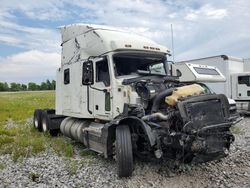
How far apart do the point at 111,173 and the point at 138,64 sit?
106 inches

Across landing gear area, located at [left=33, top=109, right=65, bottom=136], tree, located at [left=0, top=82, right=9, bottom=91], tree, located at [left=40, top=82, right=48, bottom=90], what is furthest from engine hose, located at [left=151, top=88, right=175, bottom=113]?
tree, located at [left=0, top=82, right=9, bottom=91]

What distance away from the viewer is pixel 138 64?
7375 mm

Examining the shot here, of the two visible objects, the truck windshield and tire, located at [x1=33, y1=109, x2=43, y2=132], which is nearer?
the truck windshield

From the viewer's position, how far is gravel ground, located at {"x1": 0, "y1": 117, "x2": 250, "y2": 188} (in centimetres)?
559

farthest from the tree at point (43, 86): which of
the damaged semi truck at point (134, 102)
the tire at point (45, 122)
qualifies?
the damaged semi truck at point (134, 102)

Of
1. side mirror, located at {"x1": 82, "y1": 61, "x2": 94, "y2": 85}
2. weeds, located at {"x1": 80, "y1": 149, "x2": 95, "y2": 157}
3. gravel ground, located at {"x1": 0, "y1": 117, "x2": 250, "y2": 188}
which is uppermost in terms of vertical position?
side mirror, located at {"x1": 82, "y1": 61, "x2": 94, "y2": 85}

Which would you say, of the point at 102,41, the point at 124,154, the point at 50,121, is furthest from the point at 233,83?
the point at 124,154

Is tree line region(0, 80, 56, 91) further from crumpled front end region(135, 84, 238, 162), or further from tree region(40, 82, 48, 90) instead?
crumpled front end region(135, 84, 238, 162)

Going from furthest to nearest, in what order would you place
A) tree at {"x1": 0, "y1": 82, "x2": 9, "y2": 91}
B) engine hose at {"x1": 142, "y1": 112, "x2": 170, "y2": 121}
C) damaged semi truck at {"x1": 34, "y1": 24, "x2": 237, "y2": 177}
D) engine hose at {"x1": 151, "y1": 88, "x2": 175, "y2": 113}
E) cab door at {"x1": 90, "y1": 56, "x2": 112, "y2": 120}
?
1. tree at {"x1": 0, "y1": 82, "x2": 9, "y2": 91}
2. cab door at {"x1": 90, "y1": 56, "x2": 112, "y2": 120}
3. engine hose at {"x1": 151, "y1": 88, "x2": 175, "y2": 113}
4. engine hose at {"x1": 142, "y1": 112, "x2": 170, "y2": 121}
5. damaged semi truck at {"x1": 34, "y1": 24, "x2": 237, "y2": 177}

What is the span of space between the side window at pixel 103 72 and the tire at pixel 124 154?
162 cm

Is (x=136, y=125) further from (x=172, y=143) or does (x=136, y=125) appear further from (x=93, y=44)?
(x=93, y=44)

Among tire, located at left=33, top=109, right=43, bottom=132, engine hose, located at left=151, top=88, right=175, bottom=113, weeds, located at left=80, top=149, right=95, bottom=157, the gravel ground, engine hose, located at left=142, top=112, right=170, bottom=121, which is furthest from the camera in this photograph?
tire, located at left=33, top=109, right=43, bottom=132

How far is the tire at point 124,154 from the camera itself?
18.6ft

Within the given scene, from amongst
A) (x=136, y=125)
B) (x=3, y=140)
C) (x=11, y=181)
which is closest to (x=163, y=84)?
(x=136, y=125)
